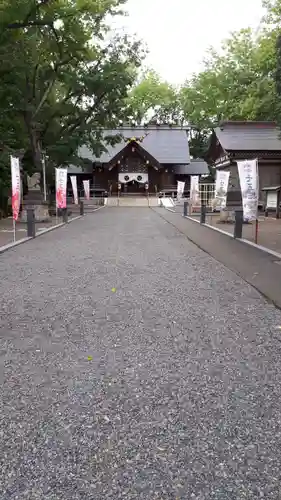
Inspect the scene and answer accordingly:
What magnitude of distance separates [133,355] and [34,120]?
81.3 feet

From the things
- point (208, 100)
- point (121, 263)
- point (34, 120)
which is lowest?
point (121, 263)

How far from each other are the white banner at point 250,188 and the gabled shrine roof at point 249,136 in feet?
59.3

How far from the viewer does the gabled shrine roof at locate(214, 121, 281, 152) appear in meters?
31.7

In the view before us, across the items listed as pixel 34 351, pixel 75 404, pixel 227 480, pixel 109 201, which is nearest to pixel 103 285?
pixel 34 351

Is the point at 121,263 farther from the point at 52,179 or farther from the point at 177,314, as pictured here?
the point at 52,179

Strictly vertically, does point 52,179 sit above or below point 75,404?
above

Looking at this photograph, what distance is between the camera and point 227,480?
7.55ft

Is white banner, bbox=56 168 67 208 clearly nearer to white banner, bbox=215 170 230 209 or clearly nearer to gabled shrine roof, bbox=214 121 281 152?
white banner, bbox=215 170 230 209

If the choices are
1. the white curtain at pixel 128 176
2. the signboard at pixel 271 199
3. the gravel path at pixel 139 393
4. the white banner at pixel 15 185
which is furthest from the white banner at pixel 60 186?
the white curtain at pixel 128 176

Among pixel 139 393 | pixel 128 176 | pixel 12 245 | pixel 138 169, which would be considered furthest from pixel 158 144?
pixel 139 393

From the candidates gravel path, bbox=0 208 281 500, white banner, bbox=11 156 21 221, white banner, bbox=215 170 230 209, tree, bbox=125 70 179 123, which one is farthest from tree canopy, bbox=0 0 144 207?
tree, bbox=125 70 179 123

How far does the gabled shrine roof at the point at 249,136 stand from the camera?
31734mm

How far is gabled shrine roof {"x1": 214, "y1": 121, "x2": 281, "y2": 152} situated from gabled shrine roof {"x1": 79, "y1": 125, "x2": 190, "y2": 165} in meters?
14.3

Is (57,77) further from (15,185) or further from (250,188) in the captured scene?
(250,188)
